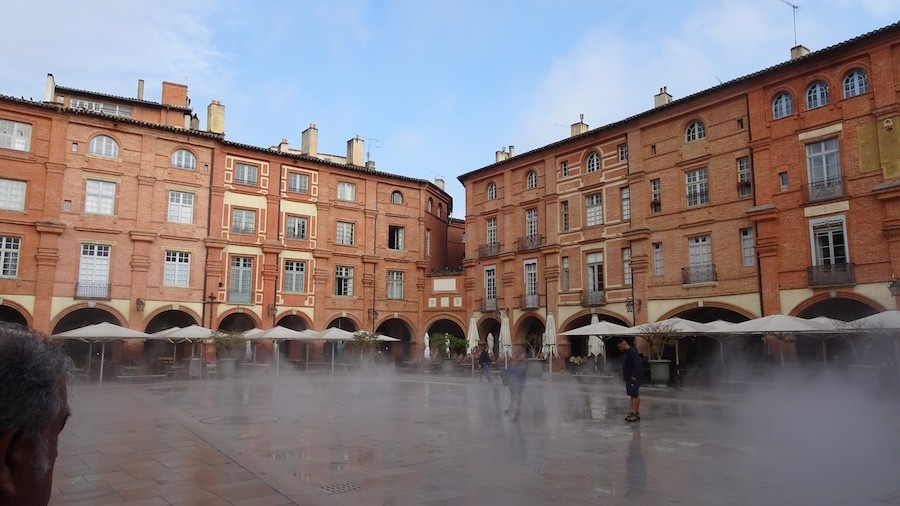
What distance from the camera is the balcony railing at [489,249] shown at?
114 ft

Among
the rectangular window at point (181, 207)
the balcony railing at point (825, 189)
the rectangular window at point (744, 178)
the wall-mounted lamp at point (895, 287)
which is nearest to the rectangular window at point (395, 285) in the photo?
the rectangular window at point (181, 207)

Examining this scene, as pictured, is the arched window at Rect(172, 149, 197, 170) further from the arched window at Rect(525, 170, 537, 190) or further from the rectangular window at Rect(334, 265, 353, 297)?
the arched window at Rect(525, 170, 537, 190)

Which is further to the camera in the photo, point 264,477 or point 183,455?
point 183,455

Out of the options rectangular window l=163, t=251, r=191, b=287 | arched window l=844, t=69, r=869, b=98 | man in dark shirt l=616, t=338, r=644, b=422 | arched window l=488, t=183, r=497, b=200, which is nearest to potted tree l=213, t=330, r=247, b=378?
rectangular window l=163, t=251, r=191, b=287

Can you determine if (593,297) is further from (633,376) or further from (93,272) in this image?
(93,272)

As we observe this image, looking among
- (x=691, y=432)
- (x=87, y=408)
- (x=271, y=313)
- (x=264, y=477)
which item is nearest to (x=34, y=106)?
(x=271, y=313)

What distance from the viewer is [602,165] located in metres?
30.4

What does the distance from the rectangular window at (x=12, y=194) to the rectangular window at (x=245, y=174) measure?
932 cm

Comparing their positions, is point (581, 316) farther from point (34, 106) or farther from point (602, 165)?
point (34, 106)

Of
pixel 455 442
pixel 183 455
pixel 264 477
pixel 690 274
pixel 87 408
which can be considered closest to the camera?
pixel 264 477

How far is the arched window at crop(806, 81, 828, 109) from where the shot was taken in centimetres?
2266

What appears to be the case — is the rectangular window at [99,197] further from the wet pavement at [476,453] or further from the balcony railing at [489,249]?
the balcony railing at [489,249]

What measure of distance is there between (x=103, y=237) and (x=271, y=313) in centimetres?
856

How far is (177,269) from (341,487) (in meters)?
26.9
